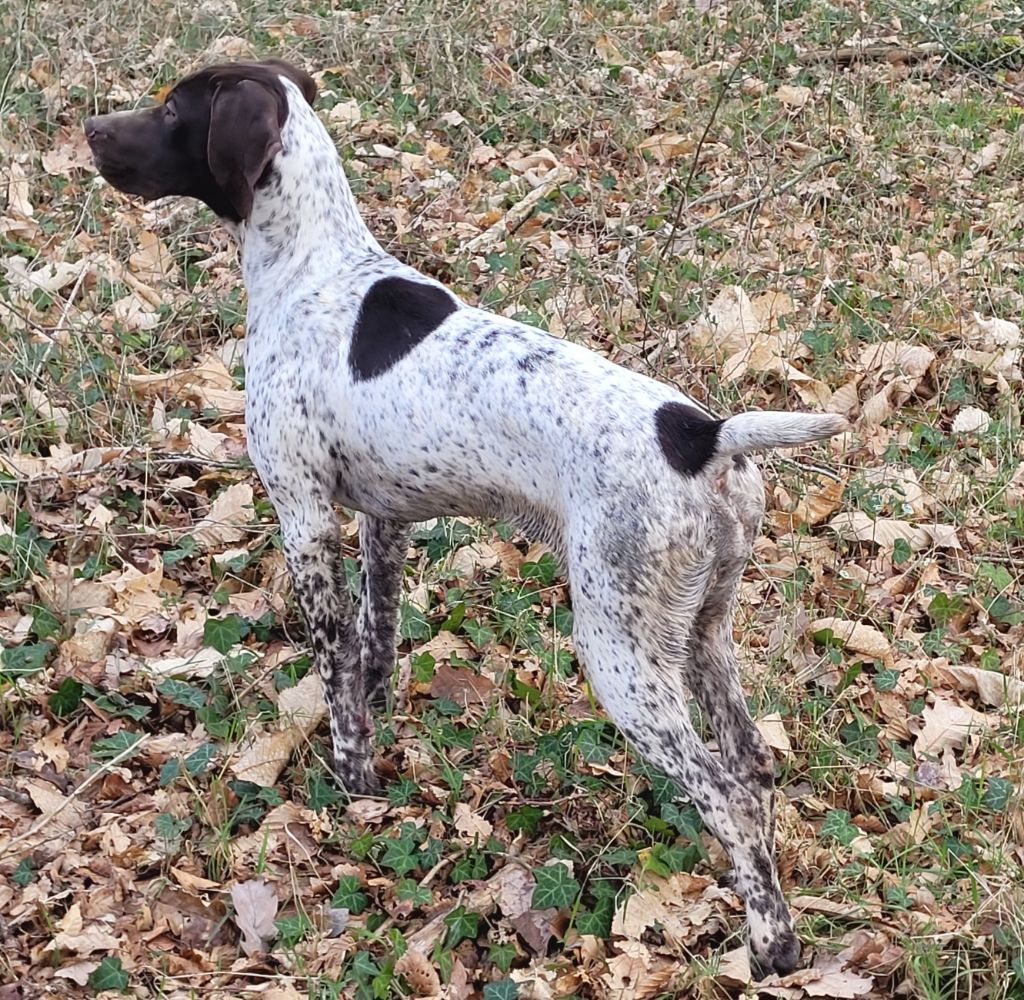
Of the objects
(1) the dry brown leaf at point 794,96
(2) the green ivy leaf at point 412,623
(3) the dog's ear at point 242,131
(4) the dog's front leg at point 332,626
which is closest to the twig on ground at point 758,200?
(1) the dry brown leaf at point 794,96

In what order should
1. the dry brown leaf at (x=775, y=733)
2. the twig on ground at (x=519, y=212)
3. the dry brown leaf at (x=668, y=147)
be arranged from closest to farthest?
the dry brown leaf at (x=775, y=733), the twig on ground at (x=519, y=212), the dry brown leaf at (x=668, y=147)

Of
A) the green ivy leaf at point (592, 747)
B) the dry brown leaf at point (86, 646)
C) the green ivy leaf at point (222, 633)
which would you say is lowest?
the green ivy leaf at point (592, 747)

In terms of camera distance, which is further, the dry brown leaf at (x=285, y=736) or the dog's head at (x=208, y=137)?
the dry brown leaf at (x=285, y=736)

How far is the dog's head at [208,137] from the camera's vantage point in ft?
12.5

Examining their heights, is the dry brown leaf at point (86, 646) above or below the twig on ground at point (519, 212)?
below

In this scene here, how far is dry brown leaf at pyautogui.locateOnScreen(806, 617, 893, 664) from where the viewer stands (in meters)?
4.38

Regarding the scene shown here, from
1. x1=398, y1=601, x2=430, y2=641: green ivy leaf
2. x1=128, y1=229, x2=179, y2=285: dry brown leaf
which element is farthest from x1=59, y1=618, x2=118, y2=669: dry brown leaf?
x1=128, y1=229, x2=179, y2=285: dry brown leaf

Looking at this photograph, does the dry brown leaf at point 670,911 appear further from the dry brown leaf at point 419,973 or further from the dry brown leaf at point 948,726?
the dry brown leaf at point 948,726

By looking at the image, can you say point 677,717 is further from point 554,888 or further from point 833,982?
point 833,982

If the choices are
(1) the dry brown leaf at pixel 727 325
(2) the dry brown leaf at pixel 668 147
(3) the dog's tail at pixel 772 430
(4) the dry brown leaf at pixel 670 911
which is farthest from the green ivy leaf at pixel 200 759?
(2) the dry brown leaf at pixel 668 147

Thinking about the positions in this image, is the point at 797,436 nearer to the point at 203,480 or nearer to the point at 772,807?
the point at 772,807

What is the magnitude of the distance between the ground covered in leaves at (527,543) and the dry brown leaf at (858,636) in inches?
0.7

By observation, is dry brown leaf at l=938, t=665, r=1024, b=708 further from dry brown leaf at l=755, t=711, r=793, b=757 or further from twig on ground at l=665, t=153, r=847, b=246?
twig on ground at l=665, t=153, r=847, b=246

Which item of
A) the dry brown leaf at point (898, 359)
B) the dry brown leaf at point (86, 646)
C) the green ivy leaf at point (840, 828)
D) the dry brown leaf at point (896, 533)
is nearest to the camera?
the green ivy leaf at point (840, 828)
